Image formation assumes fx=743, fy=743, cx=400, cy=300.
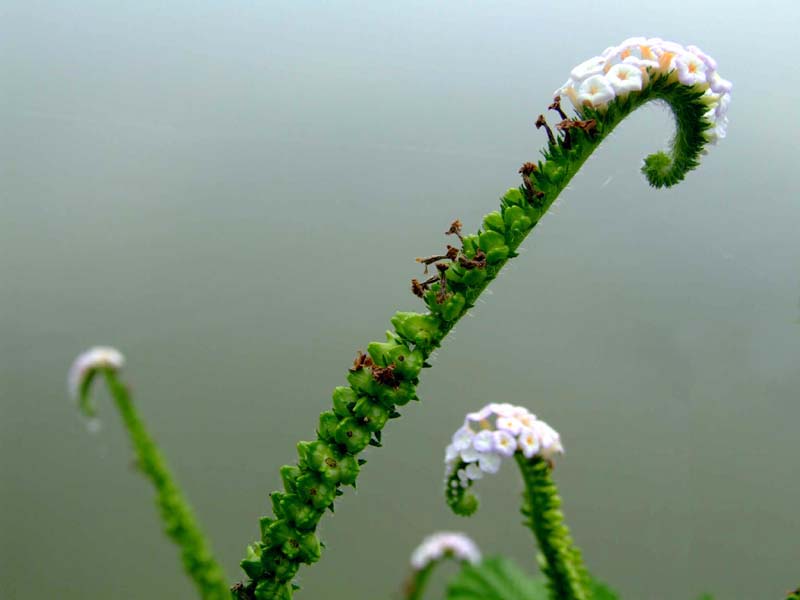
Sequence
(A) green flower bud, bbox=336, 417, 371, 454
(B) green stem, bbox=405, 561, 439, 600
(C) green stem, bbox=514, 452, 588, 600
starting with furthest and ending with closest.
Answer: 1. (A) green flower bud, bbox=336, 417, 371, 454
2. (C) green stem, bbox=514, 452, 588, 600
3. (B) green stem, bbox=405, 561, 439, 600

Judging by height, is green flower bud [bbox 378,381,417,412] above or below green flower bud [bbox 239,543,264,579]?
above

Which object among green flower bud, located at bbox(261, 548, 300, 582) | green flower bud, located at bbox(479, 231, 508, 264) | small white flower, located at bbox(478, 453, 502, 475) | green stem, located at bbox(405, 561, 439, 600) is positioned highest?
green flower bud, located at bbox(479, 231, 508, 264)

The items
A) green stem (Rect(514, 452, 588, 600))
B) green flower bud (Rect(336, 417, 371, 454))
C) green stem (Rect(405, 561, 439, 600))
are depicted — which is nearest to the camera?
green stem (Rect(405, 561, 439, 600))

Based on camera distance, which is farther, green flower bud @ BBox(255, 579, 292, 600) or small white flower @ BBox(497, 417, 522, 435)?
green flower bud @ BBox(255, 579, 292, 600)

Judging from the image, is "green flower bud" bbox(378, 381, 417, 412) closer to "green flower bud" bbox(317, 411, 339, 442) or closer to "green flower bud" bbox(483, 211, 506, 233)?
"green flower bud" bbox(317, 411, 339, 442)

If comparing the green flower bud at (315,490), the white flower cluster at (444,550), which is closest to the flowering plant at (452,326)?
the green flower bud at (315,490)

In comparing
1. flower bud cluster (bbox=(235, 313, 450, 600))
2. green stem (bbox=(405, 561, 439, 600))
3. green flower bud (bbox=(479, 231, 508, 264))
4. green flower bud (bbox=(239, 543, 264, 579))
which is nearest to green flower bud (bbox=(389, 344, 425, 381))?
flower bud cluster (bbox=(235, 313, 450, 600))

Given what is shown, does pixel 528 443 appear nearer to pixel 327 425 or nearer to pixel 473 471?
pixel 473 471
